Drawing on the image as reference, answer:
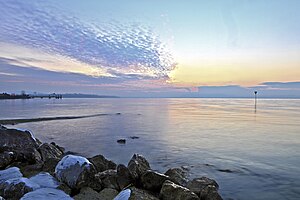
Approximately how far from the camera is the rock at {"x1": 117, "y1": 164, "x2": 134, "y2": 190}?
7691mm

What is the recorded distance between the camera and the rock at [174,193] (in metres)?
6.71

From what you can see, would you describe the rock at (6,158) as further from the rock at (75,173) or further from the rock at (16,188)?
the rock at (75,173)

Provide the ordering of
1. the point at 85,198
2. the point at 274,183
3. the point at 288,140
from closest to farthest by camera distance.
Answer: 1. the point at 85,198
2. the point at 274,183
3. the point at 288,140

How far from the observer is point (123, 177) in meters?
7.81

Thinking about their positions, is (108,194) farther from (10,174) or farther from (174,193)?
(10,174)

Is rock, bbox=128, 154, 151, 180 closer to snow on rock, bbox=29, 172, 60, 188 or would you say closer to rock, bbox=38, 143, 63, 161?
snow on rock, bbox=29, 172, 60, 188

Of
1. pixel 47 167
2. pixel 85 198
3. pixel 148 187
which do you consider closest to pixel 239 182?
pixel 148 187

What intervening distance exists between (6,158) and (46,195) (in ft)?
Result: 11.6

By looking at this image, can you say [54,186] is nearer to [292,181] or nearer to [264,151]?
[292,181]

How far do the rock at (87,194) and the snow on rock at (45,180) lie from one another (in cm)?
72

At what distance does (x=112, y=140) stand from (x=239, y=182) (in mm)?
11921

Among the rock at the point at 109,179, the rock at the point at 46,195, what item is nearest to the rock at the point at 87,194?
the rock at the point at 46,195

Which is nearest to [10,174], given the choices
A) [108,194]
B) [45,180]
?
[45,180]

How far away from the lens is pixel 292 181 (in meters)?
10.9
